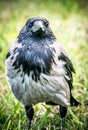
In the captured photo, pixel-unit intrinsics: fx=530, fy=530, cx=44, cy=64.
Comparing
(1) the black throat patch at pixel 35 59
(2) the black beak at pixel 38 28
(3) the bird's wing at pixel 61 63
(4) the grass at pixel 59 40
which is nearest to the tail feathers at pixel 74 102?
(4) the grass at pixel 59 40

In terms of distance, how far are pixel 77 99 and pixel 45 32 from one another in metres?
1.25

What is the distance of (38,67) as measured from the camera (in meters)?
4.36

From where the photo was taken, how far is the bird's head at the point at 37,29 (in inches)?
174

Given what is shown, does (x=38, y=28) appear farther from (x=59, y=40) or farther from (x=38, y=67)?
(x=59, y=40)

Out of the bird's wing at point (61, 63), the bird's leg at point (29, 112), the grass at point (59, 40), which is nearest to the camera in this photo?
the bird's wing at point (61, 63)

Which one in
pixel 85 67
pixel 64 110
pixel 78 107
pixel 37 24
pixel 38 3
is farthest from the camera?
pixel 38 3

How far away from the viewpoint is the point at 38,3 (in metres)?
9.09

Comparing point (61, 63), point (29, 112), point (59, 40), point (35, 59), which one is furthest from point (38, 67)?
point (59, 40)

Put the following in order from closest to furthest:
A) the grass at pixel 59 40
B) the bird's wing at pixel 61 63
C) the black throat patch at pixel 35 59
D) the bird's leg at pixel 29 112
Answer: the black throat patch at pixel 35 59 → the bird's wing at pixel 61 63 → the bird's leg at pixel 29 112 → the grass at pixel 59 40

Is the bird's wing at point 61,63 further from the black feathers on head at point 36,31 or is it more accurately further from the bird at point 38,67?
the black feathers on head at point 36,31

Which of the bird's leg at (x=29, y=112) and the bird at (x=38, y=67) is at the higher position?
the bird at (x=38, y=67)

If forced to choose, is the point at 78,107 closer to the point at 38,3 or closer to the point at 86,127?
the point at 86,127

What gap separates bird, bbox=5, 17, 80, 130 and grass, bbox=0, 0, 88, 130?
1.00ft

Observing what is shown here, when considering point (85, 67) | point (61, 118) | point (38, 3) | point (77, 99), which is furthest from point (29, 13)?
point (61, 118)
